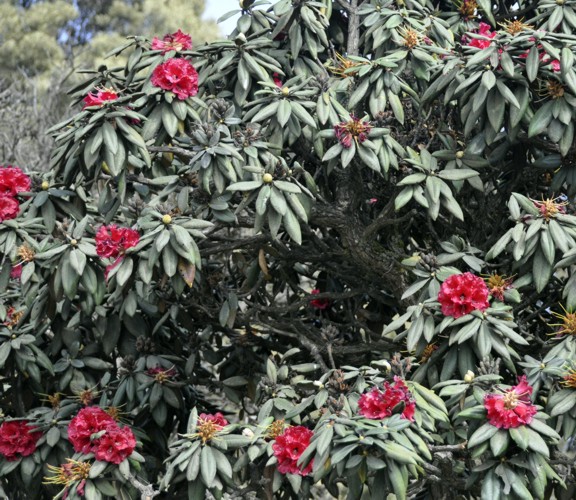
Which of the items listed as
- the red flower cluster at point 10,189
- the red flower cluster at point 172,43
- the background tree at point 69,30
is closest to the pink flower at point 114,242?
the red flower cluster at point 10,189

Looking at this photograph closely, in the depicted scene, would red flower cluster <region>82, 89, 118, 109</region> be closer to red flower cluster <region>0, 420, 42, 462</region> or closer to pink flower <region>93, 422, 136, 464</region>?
pink flower <region>93, 422, 136, 464</region>

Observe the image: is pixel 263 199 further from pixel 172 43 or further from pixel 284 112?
pixel 172 43

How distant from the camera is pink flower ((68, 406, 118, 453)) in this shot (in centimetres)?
353

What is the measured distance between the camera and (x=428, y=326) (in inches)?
129

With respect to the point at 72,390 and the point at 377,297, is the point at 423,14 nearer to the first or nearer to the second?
the point at 377,297

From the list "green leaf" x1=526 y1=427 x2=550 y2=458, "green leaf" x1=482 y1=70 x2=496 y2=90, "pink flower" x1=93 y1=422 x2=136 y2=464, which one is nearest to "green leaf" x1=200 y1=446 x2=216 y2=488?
"pink flower" x1=93 y1=422 x2=136 y2=464

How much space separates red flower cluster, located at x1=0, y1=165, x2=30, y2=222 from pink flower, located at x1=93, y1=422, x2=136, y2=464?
0.80m

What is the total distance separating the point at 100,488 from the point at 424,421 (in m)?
1.09

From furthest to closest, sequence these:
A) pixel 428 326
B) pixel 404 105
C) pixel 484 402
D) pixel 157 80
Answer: pixel 404 105 < pixel 157 80 < pixel 428 326 < pixel 484 402

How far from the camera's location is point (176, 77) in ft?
11.8

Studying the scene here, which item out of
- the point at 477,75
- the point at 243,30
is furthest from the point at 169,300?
the point at 477,75

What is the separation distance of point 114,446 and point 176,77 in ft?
3.99

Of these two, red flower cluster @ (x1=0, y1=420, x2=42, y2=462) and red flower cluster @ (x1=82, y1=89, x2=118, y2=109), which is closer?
red flower cluster @ (x1=82, y1=89, x2=118, y2=109)

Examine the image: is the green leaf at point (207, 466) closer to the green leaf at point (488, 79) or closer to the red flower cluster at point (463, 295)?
the red flower cluster at point (463, 295)
